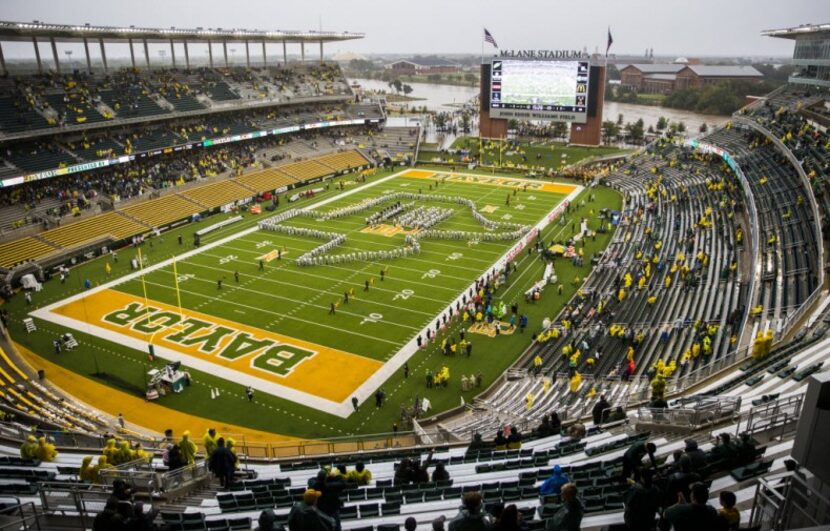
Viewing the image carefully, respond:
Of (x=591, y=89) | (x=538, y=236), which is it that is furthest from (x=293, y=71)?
(x=538, y=236)

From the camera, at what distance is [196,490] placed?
11.7m

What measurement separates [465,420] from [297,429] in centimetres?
575

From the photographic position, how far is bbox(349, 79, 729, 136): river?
317ft

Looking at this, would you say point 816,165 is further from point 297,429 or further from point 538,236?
point 297,429

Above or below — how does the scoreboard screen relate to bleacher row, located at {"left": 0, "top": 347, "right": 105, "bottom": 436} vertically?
above

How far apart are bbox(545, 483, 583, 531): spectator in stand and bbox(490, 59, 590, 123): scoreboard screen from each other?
2447 inches

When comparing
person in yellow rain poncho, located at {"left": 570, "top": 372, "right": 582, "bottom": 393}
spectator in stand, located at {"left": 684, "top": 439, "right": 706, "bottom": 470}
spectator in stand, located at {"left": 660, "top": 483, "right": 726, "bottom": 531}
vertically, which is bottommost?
person in yellow rain poncho, located at {"left": 570, "top": 372, "right": 582, "bottom": 393}

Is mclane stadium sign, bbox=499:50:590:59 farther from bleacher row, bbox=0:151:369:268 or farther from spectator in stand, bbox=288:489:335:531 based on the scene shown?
spectator in stand, bbox=288:489:335:531

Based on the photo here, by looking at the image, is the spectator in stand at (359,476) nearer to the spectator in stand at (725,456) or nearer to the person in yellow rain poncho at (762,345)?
the spectator in stand at (725,456)

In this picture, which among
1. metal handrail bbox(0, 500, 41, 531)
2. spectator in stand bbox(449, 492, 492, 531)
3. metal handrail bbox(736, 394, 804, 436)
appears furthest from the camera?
metal handrail bbox(736, 394, 804, 436)

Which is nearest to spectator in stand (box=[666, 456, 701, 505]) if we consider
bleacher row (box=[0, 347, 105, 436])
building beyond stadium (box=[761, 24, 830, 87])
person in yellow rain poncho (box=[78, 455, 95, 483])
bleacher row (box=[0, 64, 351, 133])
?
person in yellow rain poncho (box=[78, 455, 95, 483])

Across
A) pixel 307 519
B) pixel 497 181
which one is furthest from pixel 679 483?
pixel 497 181

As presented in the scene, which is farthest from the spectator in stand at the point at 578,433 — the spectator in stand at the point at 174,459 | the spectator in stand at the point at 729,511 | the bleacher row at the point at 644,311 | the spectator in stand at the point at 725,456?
the spectator in stand at the point at 174,459

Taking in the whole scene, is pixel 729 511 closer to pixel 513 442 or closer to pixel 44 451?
pixel 513 442
